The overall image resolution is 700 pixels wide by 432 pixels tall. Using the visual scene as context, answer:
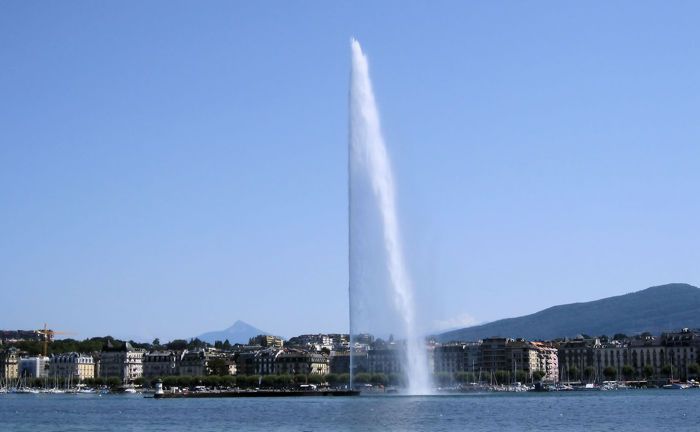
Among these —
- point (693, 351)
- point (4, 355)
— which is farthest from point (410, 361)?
point (4, 355)

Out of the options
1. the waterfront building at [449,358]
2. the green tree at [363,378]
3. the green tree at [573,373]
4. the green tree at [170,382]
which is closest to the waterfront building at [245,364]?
the green tree at [170,382]

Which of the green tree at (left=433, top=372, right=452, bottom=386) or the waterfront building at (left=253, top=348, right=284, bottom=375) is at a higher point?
the waterfront building at (left=253, top=348, right=284, bottom=375)

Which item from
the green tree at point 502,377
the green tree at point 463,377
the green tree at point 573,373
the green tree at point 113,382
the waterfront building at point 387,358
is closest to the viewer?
the waterfront building at point 387,358

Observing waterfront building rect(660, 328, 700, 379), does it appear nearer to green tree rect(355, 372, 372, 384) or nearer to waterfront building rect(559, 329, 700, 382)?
waterfront building rect(559, 329, 700, 382)

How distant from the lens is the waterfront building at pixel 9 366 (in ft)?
573

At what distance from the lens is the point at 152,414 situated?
230ft

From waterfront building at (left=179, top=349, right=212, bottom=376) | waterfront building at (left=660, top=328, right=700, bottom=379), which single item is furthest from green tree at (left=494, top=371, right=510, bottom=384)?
waterfront building at (left=179, top=349, right=212, bottom=376)

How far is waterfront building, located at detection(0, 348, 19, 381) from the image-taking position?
573 feet

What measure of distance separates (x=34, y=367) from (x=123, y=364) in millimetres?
15989

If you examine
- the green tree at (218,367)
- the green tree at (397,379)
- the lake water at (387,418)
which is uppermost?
the green tree at (218,367)

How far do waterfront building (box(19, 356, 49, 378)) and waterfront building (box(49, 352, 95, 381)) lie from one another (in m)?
1.52

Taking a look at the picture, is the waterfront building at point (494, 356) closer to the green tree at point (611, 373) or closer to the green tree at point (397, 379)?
the green tree at point (611, 373)

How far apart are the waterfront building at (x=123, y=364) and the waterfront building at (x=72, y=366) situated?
2.20 m

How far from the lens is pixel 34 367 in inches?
6895
